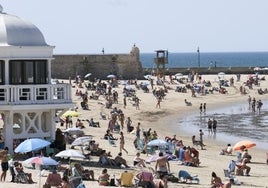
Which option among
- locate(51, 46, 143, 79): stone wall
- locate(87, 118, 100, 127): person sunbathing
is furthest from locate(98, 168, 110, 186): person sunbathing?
locate(51, 46, 143, 79): stone wall

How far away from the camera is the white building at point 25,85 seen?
2480 cm

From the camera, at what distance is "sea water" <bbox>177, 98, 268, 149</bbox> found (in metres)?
39.9

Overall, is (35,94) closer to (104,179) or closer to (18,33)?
(18,33)

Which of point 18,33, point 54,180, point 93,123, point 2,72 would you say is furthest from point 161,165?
point 93,123

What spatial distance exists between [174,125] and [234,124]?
3.36 metres

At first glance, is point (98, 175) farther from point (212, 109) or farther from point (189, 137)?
point (212, 109)

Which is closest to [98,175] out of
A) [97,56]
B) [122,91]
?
[122,91]

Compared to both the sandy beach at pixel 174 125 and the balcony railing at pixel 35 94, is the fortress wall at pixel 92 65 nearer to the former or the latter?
the sandy beach at pixel 174 125

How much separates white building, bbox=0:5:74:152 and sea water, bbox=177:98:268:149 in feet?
43.9

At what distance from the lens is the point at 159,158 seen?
76.2 ft

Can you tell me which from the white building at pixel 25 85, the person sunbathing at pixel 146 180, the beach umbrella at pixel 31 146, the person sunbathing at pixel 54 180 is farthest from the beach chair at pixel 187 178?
the person sunbathing at pixel 54 180

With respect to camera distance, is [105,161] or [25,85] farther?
[105,161]

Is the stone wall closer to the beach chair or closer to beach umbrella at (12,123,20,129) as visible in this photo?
beach umbrella at (12,123,20,129)

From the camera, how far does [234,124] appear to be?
46.4 meters
